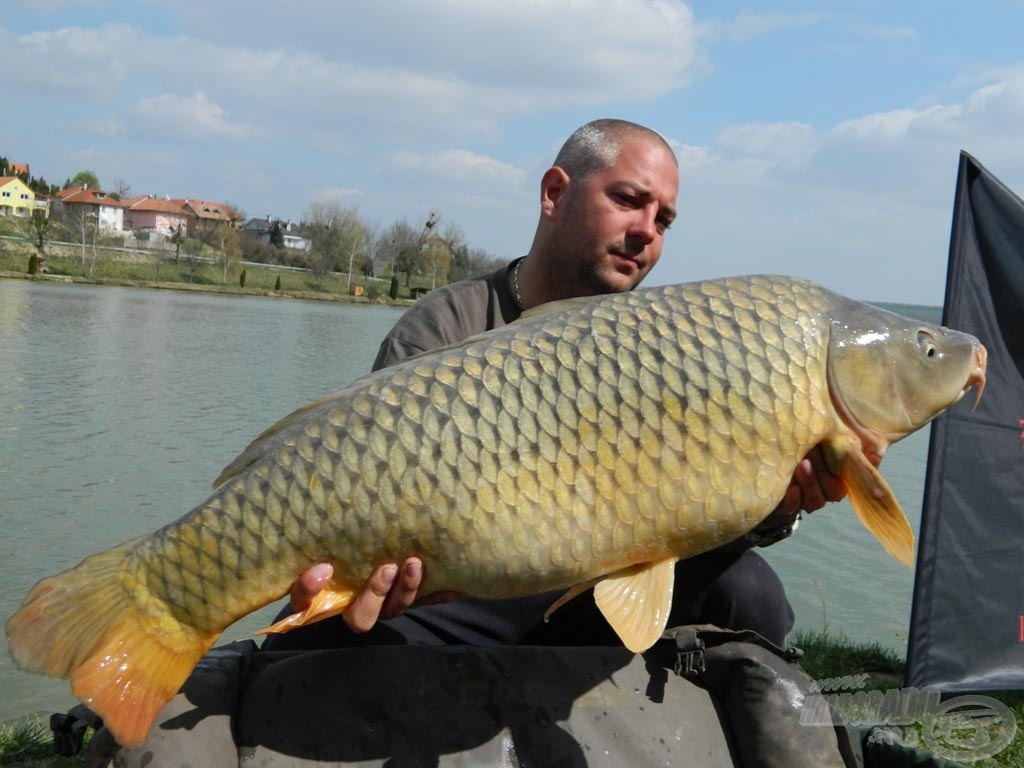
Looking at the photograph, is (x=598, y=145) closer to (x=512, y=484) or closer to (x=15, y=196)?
(x=512, y=484)

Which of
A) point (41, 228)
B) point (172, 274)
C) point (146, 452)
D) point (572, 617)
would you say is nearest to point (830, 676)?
point (572, 617)

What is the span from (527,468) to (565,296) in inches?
40.2

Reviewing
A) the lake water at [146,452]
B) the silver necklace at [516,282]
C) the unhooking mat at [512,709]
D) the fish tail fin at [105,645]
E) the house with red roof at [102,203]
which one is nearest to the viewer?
the fish tail fin at [105,645]

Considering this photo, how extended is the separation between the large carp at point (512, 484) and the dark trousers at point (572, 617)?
0.51 metres

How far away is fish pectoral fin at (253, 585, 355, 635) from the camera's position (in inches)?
53.4

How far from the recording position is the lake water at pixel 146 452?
13.8 ft

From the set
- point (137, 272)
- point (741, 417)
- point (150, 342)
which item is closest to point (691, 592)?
point (741, 417)

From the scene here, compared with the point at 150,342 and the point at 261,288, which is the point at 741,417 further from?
the point at 261,288

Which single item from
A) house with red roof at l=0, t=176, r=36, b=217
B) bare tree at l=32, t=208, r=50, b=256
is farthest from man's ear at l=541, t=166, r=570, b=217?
house with red roof at l=0, t=176, r=36, b=217

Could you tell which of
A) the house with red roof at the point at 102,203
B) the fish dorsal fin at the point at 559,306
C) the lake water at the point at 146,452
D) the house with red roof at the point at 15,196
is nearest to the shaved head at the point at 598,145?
the fish dorsal fin at the point at 559,306

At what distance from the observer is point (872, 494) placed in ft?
4.65

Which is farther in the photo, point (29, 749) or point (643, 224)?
point (643, 224)

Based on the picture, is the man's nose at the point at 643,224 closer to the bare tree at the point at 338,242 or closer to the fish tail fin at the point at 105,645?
the fish tail fin at the point at 105,645

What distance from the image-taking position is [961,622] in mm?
2619
